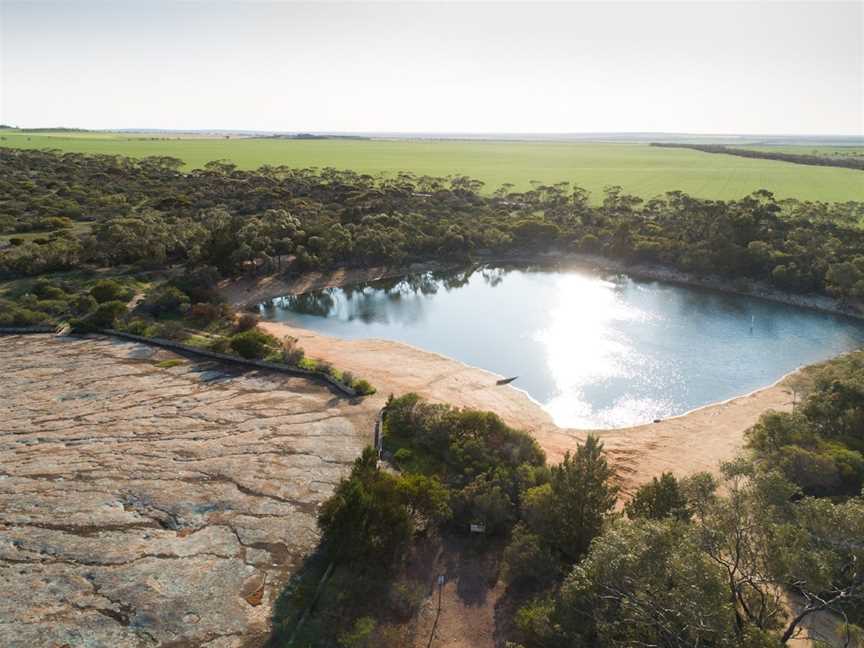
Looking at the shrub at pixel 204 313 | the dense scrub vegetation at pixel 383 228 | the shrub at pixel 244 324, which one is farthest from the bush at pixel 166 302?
the dense scrub vegetation at pixel 383 228

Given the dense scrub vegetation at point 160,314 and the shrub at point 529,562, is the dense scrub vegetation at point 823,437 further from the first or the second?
the dense scrub vegetation at point 160,314

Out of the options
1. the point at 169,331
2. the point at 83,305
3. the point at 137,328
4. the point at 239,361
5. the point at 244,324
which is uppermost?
the point at 83,305

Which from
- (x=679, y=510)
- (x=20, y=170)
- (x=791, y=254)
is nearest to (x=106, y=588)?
(x=679, y=510)

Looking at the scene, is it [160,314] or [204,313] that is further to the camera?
[160,314]

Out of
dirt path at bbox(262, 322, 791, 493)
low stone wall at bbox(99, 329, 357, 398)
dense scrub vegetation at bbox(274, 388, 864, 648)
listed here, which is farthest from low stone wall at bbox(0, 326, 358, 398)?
dense scrub vegetation at bbox(274, 388, 864, 648)

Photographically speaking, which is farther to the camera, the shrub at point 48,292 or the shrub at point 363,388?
the shrub at point 48,292

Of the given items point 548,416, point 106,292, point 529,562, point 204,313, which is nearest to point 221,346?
point 204,313

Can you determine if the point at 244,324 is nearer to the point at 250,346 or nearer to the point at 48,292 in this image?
the point at 250,346
